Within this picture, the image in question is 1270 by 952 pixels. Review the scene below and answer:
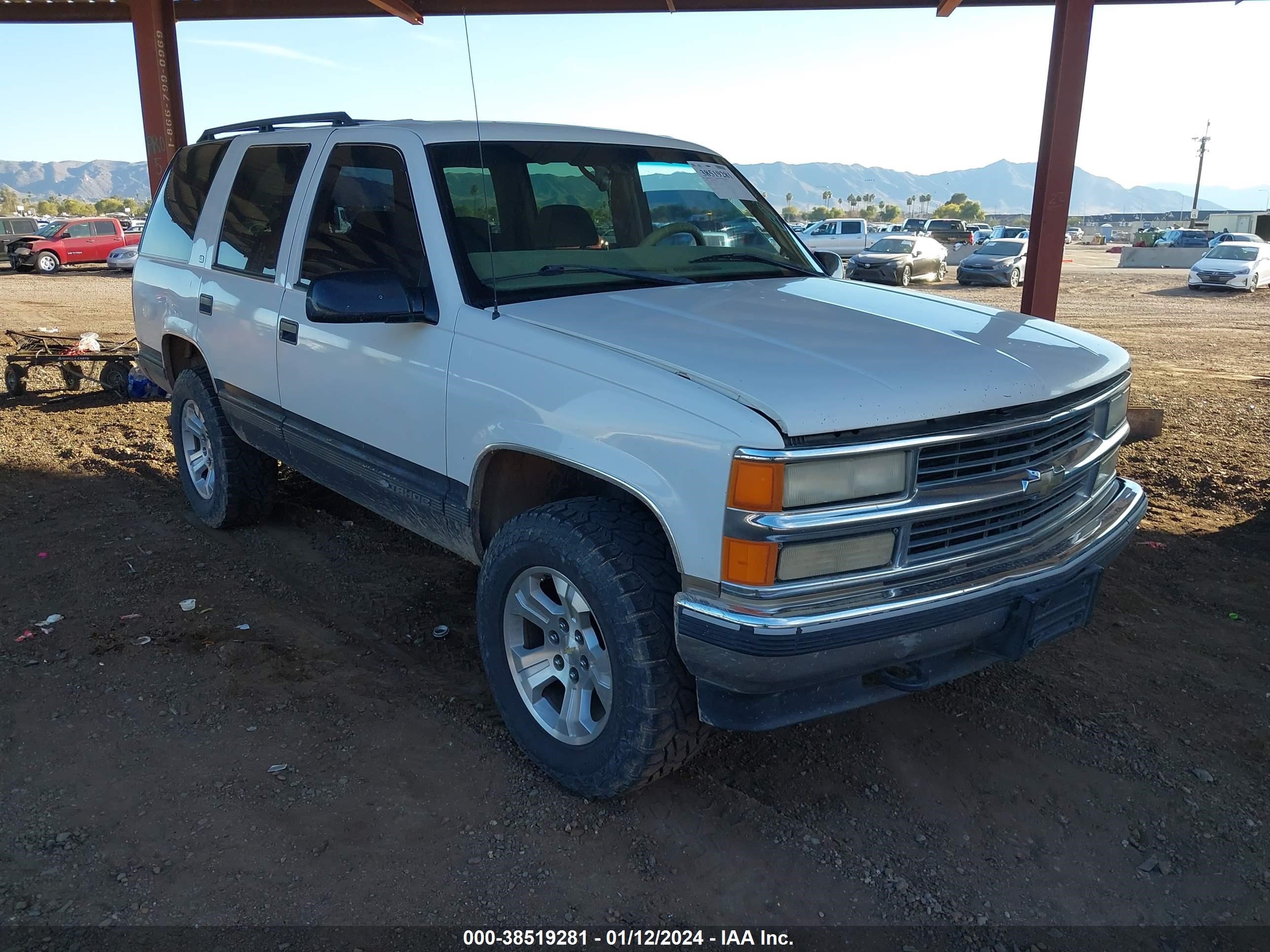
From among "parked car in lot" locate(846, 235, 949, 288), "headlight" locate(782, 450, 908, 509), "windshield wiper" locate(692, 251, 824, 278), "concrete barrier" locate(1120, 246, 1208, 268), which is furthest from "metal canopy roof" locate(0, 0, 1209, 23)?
"concrete barrier" locate(1120, 246, 1208, 268)

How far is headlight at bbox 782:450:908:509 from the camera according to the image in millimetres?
2350

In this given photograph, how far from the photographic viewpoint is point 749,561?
237 centimetres

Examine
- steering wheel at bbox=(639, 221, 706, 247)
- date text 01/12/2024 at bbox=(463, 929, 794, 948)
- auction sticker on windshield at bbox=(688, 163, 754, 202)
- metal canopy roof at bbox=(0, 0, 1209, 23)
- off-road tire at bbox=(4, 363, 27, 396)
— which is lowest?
date text 01/12/2024 at bbox=(463, 929, 794, 948)

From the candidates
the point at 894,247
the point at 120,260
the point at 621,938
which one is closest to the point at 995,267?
the point at 894,247

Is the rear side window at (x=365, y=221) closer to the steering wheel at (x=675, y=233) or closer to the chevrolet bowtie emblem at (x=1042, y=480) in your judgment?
the steering wheel at (x=675, y=233)

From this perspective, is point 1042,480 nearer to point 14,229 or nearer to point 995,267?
point 995,267

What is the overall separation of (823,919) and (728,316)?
1.81m

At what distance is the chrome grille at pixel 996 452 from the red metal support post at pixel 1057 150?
4565 mm

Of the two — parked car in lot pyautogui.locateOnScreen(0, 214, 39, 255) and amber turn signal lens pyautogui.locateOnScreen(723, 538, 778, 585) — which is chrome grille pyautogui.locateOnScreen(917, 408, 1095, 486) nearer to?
amber turn signal lens pyautogui.locateOnScreen(723, 538, 778, 585)

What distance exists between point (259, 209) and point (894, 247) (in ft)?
83.3

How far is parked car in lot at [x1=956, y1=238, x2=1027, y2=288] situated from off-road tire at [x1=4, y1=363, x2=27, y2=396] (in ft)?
80.6

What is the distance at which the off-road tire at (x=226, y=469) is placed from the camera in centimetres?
497

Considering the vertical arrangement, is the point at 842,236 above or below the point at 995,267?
above

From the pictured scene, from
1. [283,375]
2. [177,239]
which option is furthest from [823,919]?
[177,239]
